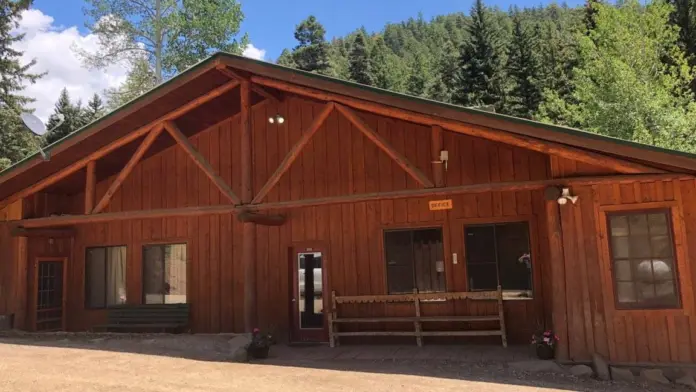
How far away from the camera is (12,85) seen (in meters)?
24.5

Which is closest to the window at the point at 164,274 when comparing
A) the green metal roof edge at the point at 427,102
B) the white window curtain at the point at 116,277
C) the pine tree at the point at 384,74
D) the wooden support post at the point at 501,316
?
the white window curtain at the point at 116,277

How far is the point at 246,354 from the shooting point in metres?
8.39

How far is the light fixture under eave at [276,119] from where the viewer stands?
35.4 ft

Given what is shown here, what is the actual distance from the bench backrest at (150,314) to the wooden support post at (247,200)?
2387 mm

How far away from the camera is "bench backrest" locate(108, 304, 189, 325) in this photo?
37.0ft

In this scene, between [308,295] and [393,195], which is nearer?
[393,195]

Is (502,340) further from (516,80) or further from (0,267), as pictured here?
(516,80)

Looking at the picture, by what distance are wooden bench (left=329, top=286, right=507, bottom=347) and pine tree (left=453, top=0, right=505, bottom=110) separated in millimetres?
20508

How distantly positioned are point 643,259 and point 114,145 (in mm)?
9761

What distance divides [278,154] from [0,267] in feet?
22.3

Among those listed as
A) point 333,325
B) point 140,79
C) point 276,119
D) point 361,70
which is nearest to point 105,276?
point 276,119

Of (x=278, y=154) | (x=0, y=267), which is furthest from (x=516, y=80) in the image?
(x=0, y=267)

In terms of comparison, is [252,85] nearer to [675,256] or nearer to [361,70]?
[675,256]

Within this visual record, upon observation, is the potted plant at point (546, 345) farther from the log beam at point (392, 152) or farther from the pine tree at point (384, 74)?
the pine tree at point (384, 74)
